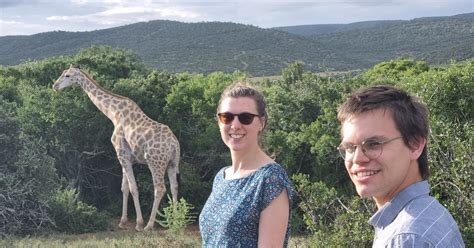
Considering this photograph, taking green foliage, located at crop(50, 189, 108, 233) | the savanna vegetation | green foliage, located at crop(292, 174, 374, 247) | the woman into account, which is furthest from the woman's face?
green foliage, located at crop(50, 189, 108, 233)

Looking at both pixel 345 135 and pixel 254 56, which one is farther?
pixel 254 56

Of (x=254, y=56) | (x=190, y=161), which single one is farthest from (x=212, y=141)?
(x=254, y=56)

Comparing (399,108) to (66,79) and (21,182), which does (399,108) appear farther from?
(66,79)

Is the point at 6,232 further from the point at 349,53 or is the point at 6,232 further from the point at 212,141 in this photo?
the point at 349,53

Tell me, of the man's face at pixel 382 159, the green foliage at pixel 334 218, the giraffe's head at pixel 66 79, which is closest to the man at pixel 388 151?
the man's face at pixel 382 159

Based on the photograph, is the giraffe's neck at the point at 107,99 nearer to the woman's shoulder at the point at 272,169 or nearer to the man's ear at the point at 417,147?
the woman's shoulder at the point at 272,169

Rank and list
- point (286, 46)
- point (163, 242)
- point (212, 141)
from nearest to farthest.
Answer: point (163, 242)
point (212, 141)
point (286, 46)

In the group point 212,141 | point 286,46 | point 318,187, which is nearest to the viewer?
point 318,187

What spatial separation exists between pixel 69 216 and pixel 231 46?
48383 millimetres

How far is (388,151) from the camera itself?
1774 millimetres

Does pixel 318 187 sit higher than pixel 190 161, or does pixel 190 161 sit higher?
pixel 318 187

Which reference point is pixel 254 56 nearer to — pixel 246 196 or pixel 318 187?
pixel 318 187

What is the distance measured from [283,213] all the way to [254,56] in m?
53.1

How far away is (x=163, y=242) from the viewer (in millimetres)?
8320
